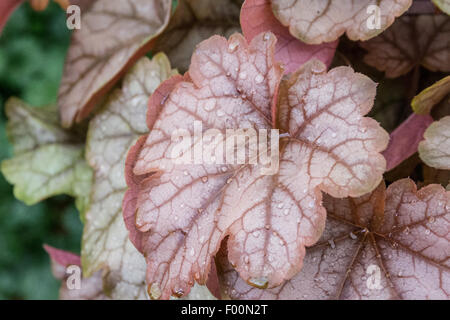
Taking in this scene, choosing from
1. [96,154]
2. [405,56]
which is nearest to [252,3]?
[405,56]

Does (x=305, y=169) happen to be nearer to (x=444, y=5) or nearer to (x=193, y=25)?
(x=444, y=5)

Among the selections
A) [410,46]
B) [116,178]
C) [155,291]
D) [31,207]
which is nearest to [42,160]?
[116,178]

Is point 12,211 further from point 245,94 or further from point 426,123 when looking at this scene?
point 426,123

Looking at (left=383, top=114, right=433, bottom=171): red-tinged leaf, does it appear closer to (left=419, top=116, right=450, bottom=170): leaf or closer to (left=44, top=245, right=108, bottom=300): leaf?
(left=419, top=116, right=450, bottom=170): leaf

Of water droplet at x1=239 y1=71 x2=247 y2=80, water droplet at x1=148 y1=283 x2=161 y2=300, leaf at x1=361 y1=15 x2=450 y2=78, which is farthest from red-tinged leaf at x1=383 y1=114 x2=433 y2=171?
water droplet at x1=148 y1=283 x2=161 y2=300
